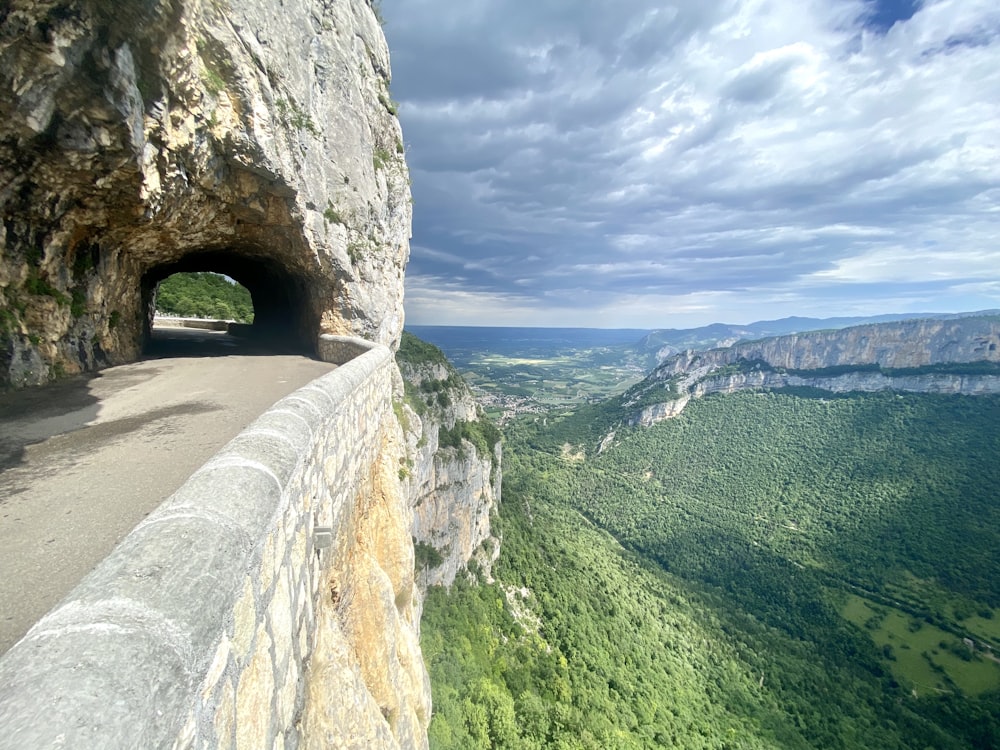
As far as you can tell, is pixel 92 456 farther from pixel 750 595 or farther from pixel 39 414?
pixel 750 595

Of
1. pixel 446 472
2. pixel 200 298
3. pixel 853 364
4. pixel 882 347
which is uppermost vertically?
pixel 200 298

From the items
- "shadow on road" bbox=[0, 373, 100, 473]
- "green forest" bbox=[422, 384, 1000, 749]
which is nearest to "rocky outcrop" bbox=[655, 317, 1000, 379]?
"green forest" bbox=[422, 384, 1000, 749]

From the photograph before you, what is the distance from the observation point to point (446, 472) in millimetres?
40875

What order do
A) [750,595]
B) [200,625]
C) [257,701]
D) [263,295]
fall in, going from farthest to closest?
[750,595]
[263,295]
[257,701]
[200,625]

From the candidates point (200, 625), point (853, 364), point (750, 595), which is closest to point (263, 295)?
point (200, 625)

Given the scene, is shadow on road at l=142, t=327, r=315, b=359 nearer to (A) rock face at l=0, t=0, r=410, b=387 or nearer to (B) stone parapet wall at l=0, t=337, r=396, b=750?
(A) rock face at l=0, t=0, r=410, b=387

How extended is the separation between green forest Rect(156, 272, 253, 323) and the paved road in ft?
83.7

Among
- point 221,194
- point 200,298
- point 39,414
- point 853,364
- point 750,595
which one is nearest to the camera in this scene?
point 39,414

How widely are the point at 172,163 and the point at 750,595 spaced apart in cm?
Answer: 7553

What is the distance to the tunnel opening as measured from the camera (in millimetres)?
14984

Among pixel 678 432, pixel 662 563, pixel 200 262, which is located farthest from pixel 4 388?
pixel 678 432

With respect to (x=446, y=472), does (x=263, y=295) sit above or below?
above

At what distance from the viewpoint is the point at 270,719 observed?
2.86 meters

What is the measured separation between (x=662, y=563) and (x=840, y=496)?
131 ft
